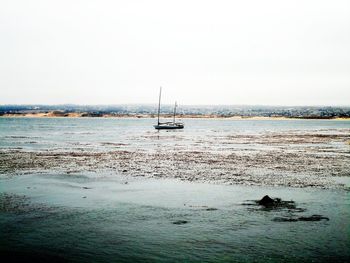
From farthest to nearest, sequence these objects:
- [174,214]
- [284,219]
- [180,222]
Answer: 1. [174,214]
2. [284,219]
3. [180,222]

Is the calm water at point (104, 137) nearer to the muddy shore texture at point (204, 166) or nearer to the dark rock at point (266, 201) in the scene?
the muddy shore texture at point (204, 166)

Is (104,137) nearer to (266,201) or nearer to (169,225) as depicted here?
(266,201)

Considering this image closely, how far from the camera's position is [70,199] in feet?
68.0

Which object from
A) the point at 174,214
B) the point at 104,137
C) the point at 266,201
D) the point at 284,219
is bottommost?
the point at 104,137

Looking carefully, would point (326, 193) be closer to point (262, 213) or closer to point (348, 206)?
point (348, 206)

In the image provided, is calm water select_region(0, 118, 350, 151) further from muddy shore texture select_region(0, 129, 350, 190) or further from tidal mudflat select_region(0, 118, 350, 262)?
tidal mudflat select_region(0, 118, 350, 262)

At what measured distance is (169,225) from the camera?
1605 centimetres

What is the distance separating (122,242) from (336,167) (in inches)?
930

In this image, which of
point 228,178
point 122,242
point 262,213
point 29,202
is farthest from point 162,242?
point 228,178

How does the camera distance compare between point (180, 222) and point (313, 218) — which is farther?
point (313, 218)

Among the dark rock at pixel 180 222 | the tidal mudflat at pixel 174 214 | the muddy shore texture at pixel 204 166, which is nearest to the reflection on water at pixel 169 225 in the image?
the tidal mudflat at pixel 174 214

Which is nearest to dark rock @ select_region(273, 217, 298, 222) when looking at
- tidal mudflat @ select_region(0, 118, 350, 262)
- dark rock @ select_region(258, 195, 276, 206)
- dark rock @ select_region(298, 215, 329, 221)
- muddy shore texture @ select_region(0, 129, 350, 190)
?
tidal mudflat @ select_region(0, 118, 350, 262)

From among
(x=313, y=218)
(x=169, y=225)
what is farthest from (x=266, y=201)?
(x=169, y=225)

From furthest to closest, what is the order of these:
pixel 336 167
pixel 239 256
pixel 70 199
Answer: pixel 336 167, pixel 70 199, pixel 239 256
